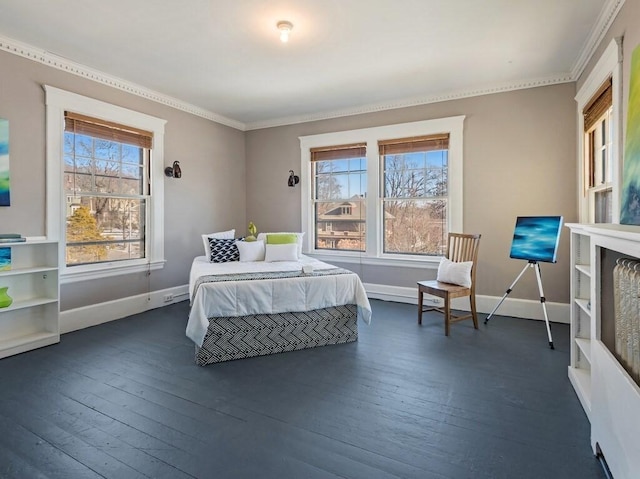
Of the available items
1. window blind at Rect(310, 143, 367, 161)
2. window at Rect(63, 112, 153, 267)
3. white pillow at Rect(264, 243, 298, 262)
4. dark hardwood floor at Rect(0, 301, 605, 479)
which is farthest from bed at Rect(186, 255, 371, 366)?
window blind at Rect(310, 143, 367, 161)

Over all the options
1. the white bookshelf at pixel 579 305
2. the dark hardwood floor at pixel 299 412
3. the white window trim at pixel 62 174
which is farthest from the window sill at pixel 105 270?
the white bookshelf at pixel 579 305

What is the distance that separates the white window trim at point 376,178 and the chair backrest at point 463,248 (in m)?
0.33

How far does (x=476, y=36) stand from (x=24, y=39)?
3995 mm

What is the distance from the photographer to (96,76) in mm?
3938

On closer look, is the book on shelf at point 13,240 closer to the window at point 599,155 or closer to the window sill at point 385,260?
the window sill at point 385,260

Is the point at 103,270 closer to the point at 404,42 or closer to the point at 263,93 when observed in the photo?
the point at 263,93

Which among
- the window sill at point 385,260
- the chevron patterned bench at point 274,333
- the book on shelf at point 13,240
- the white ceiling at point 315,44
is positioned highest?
the white ceiling at point 315,44

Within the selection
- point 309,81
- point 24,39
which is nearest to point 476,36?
point 309,81

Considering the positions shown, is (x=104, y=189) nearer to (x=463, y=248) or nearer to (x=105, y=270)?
(x=105, y=270)

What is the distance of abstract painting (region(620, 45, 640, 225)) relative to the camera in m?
2.20

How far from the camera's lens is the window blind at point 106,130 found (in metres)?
3.76

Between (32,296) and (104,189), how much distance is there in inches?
52.8

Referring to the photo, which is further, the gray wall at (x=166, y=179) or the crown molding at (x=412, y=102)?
the crown molding at (x=412, y=102)

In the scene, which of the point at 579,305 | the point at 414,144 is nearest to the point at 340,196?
the point at 414,144
